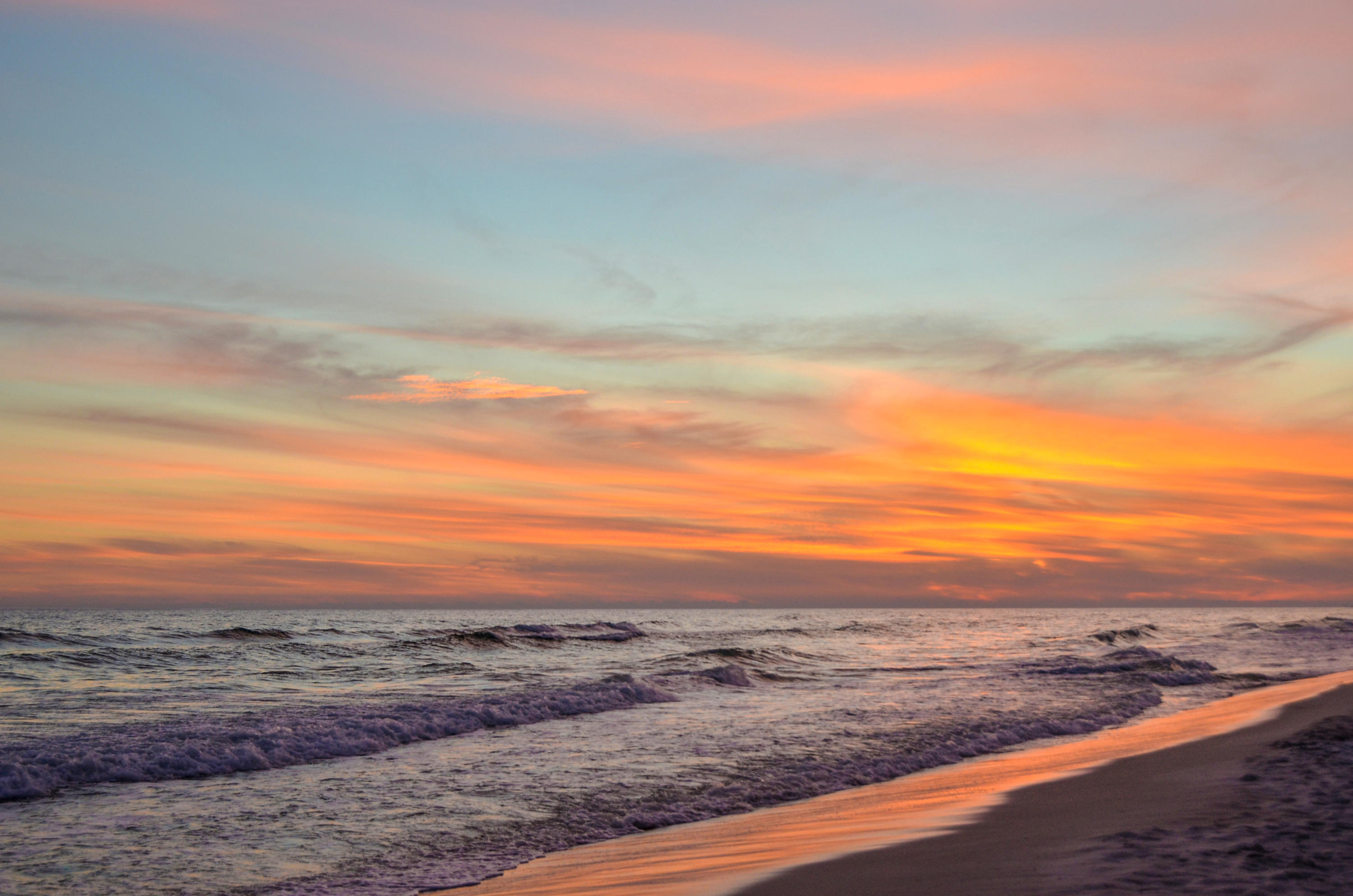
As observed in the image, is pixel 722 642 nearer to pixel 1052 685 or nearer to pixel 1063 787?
pixel 1052 685

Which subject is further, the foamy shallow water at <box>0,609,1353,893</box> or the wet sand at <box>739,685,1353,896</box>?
the foamy shallow water at <box>0,609,1353,893</box>

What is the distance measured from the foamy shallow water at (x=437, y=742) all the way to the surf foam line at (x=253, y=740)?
0.05m

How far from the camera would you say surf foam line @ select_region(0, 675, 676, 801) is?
39.4 feet

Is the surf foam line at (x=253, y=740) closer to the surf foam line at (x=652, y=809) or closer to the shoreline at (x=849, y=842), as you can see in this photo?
the surf foam line at (x=652, y=809)

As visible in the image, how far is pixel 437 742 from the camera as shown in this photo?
15.9 metres

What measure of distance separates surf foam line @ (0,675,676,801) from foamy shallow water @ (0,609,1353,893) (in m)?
0.05

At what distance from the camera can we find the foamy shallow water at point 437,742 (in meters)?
8.84

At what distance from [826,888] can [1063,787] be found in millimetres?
5833

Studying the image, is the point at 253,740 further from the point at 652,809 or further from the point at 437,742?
the point at 652,809

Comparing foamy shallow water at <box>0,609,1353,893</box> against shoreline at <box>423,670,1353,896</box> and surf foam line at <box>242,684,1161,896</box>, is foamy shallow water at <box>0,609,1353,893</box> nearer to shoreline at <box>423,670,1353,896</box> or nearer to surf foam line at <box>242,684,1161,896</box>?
surf foam line at <box>242,684,1161,896</box>

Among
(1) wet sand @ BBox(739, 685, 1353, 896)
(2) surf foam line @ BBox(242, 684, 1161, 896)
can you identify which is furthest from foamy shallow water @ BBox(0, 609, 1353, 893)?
(1) wet sand @ BBox(739, 685, 1353, 896)

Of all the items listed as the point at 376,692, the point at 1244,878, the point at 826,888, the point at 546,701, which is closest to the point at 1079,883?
the point at 1244,878

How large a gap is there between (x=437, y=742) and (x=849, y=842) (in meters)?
9.21

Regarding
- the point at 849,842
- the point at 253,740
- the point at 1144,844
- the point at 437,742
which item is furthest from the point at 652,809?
the point at 253,740
